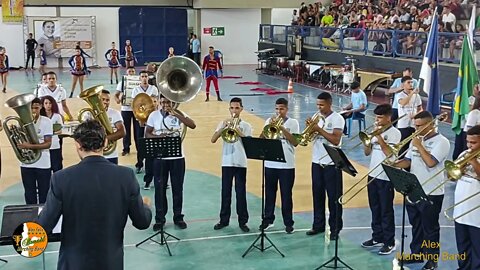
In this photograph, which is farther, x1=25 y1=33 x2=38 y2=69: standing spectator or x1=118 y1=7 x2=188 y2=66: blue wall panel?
x1=118 y1=7 x2=188 y2=66: blue wall panel

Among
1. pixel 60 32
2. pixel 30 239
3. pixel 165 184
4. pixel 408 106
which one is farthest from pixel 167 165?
pixel 60 32

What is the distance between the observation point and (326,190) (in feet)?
30.9

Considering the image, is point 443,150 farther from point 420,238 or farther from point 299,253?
point 299,253

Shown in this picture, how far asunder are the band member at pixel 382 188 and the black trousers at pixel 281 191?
1.22 metres

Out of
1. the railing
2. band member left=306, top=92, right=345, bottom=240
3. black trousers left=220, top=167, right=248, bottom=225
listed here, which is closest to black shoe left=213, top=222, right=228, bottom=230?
black trousers left=220, top=167, right=248, bottom=225

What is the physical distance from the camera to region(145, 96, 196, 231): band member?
9.52 metres

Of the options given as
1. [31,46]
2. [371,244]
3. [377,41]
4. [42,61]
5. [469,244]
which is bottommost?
[371,244]

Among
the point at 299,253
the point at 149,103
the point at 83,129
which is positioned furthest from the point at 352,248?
the point at 83,129

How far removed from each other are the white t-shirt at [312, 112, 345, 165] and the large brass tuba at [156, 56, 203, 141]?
208 centimetres

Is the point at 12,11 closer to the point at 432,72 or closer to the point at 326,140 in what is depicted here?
the point at 432,72

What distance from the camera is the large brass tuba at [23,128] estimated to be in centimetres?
860

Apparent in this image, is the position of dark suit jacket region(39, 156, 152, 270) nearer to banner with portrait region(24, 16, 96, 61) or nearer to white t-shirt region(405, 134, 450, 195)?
white t-shirt region(405, 134, 450, 195)

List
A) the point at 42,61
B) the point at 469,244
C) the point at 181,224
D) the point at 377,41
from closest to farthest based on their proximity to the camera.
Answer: the point at 469,244
the point at 181,224
the point at 377,41
the point at 42,61

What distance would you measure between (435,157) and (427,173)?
0.26 m
